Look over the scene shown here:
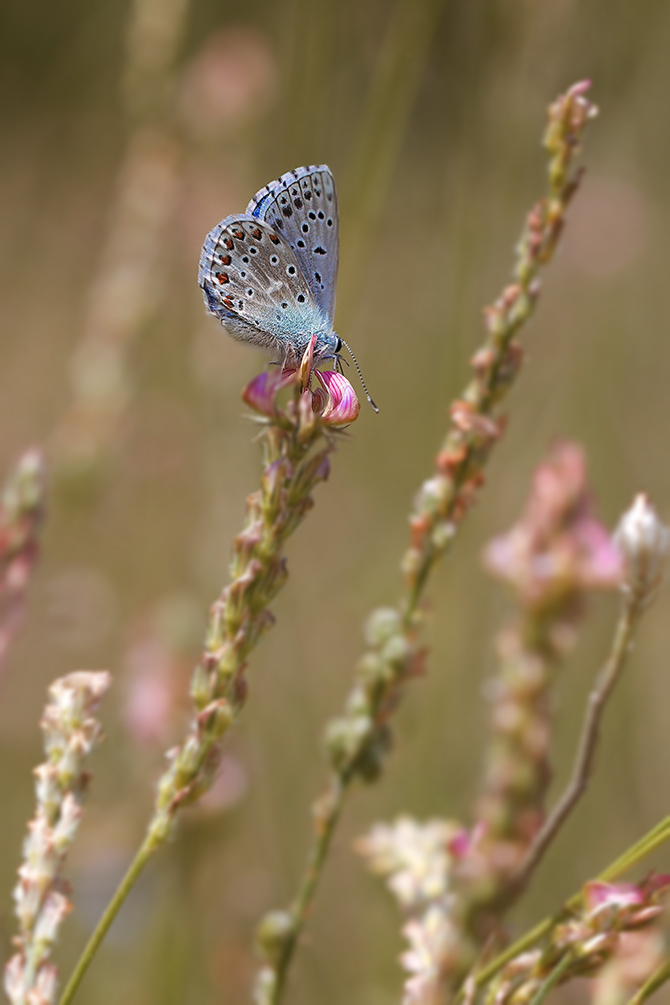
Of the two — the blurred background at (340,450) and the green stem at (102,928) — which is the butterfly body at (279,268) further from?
the green stem at (102,928)

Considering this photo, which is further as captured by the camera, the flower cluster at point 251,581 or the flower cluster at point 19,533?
the flower cluster at point 19,533

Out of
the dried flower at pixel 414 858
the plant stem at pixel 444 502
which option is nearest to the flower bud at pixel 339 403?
the plant stem at pixel 444 502

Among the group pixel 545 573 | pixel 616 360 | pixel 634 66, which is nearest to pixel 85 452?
pixel 545 573

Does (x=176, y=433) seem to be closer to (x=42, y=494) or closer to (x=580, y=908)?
(x=42, y=494)

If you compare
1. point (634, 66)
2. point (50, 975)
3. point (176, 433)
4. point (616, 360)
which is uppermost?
point (176, 433)

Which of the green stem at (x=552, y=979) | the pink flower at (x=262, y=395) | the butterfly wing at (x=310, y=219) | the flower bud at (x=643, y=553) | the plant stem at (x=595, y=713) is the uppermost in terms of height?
the butterfly wing at (x=310, y=219)

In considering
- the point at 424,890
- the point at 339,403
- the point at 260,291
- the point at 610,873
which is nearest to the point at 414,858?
the point at 424,890
